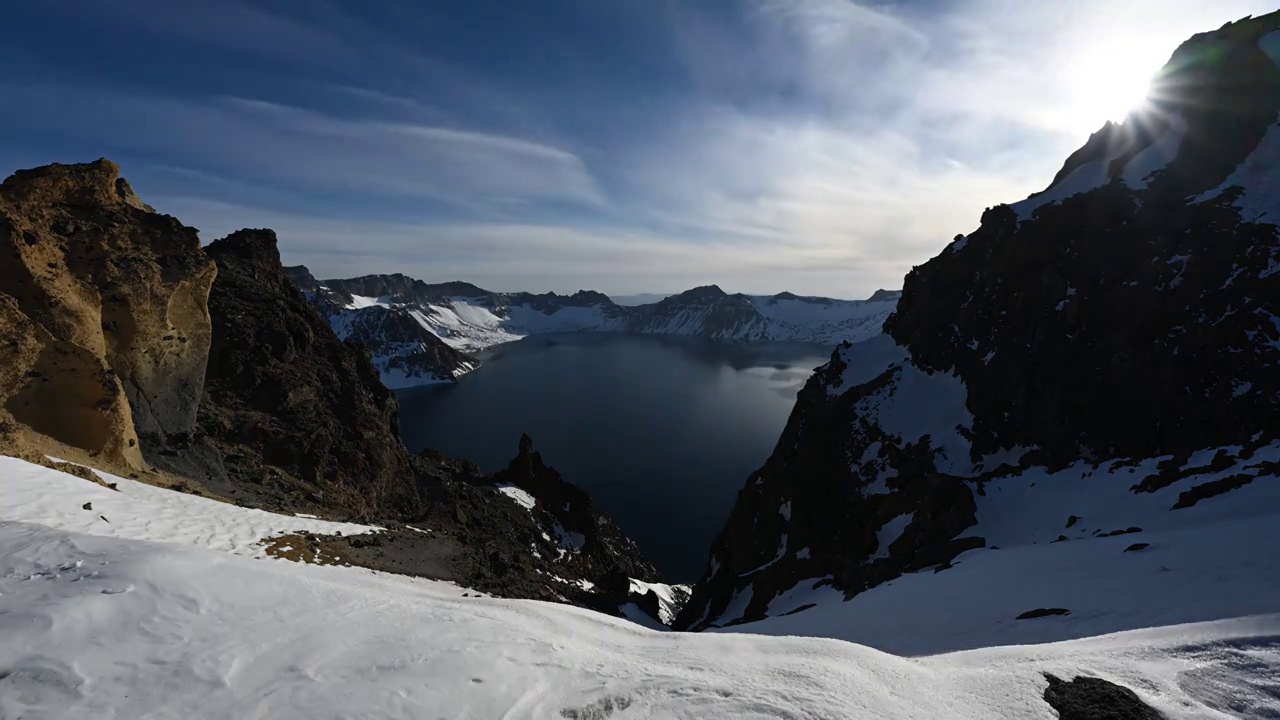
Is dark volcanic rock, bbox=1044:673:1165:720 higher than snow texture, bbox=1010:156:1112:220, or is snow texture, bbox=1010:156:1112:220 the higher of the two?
snow texture, bbox=1010:156:1112:220

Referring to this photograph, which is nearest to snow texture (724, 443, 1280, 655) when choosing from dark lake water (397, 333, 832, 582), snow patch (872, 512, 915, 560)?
snow patch (872, 512, 915, 560)

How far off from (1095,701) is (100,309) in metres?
37.3

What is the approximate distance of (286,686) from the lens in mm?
7848

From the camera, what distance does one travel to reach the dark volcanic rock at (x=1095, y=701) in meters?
8.12

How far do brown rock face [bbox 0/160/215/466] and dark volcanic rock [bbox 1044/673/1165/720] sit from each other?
30687mm

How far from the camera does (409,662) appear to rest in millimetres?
8906


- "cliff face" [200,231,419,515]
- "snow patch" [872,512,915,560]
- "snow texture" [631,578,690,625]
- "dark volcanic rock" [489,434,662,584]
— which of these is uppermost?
"cliff face" [200,231,419,515]

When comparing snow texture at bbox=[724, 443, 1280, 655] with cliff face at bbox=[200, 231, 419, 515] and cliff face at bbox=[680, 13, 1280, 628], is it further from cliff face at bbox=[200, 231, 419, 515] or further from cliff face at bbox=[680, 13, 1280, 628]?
cliff face at bbox=[200, 231, 419, 515]

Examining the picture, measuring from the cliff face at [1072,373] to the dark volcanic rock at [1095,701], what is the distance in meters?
22.4

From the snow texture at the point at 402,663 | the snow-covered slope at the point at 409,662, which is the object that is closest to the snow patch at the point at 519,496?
the snow-covered slope at the point at 409,662

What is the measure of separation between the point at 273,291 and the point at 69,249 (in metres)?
24.2

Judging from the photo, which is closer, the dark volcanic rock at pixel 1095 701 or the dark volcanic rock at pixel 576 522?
the dark volcanic rock at pixel 1095 701

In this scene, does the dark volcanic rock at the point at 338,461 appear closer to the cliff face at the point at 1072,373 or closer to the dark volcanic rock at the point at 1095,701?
the cliff face at the point at 1072,373

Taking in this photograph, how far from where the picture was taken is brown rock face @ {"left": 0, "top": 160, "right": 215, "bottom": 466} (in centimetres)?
2100
